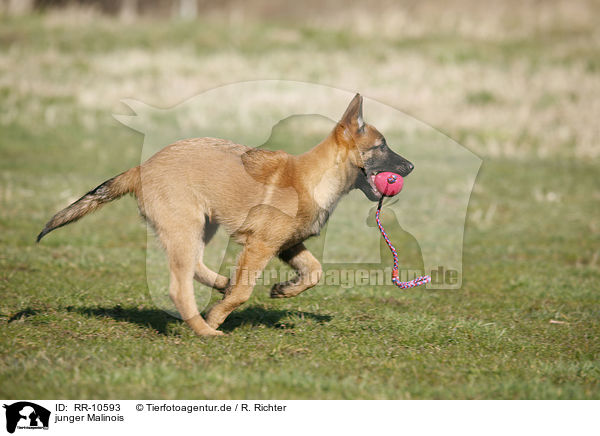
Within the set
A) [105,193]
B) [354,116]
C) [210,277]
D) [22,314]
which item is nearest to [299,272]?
[210,277]

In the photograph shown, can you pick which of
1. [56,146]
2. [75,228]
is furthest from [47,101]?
[75,228]

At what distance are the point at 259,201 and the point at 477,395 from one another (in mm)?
2476

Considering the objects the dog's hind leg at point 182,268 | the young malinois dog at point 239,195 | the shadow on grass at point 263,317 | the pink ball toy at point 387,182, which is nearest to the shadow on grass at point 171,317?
the shadow on grass at point 263,317

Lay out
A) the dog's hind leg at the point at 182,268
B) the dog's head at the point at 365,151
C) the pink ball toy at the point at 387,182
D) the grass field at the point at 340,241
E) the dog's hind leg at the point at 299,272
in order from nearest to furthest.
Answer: the grass field at the point at 340,241, the dog's hind leg at the point at 182,268, the dog's head at the point at 365,151, the pink ball toy at the point at 387,182, the dog's hind leg at the point at 299,272

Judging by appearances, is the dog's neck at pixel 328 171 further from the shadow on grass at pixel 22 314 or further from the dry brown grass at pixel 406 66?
the dry brown grass at pixel 406 66

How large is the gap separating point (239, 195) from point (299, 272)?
0.99 m

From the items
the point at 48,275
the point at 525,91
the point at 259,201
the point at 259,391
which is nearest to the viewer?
the point at 259,391

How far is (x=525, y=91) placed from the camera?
23.0 metres

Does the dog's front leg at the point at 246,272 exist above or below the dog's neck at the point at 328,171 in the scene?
below

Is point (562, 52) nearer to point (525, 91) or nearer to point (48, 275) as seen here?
point (525, 91)

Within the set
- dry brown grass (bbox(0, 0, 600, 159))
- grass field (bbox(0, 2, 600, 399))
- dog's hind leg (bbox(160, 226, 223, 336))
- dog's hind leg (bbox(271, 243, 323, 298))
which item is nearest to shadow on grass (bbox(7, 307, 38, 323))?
grass field (bbox(0, 2, 600, 399))

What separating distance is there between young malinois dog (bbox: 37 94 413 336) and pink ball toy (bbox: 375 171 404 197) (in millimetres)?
60

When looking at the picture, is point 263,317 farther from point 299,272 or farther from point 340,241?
point 340,241

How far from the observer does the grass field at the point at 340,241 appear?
5.21 m
